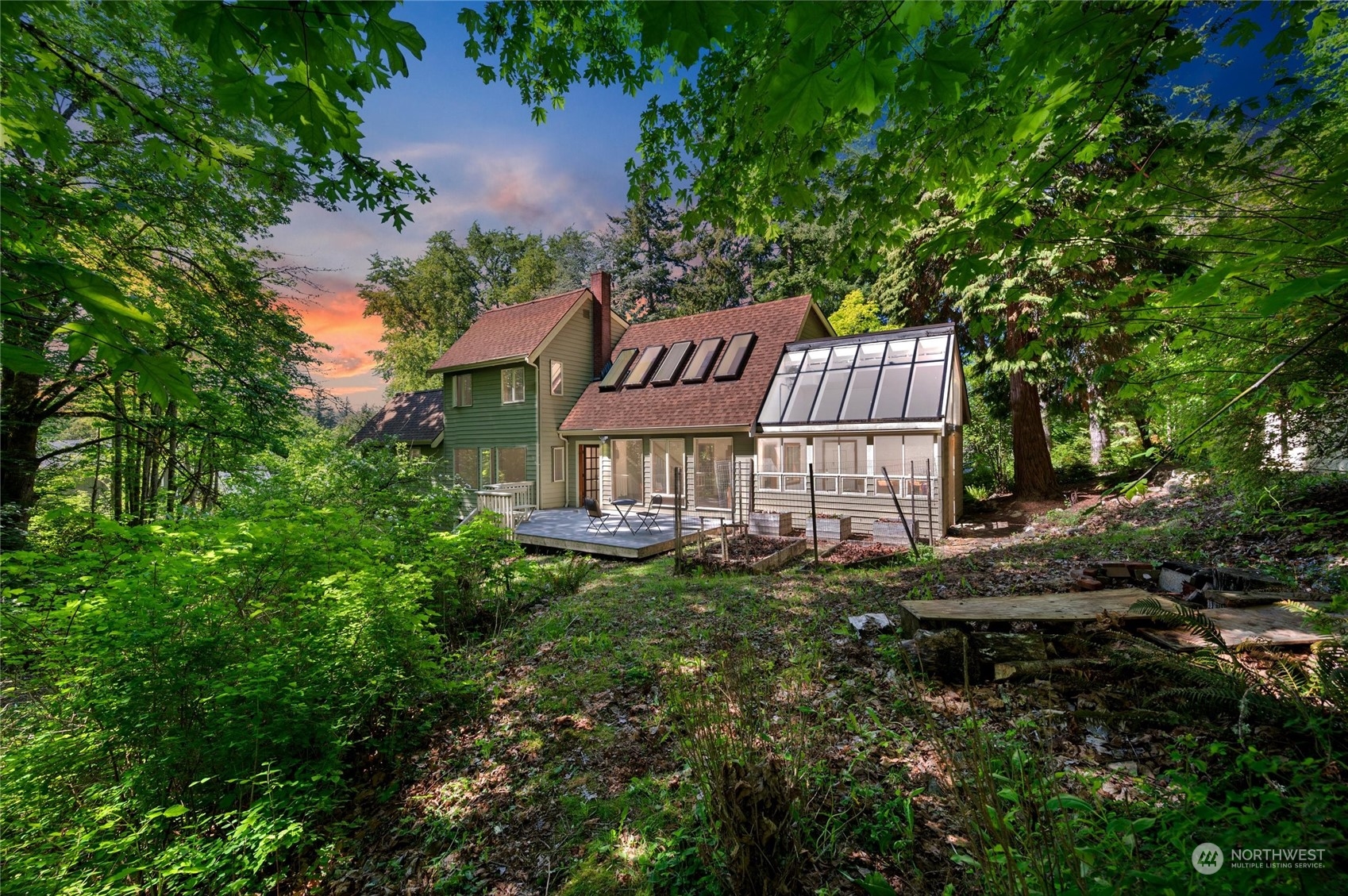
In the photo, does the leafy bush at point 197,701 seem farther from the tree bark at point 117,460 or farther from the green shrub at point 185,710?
the tree bark at point 117,460

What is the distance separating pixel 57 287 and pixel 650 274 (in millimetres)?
31310

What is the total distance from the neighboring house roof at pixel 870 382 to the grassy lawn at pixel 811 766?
22.5ft

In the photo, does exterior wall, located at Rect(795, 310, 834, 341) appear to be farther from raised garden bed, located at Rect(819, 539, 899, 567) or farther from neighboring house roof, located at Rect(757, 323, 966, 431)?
raised garden bed, located at Rect(819, 539, 899, 567)

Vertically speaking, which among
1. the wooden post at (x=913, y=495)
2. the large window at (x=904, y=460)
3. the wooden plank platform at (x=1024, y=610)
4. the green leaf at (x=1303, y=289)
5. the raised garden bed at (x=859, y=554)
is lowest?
the raised garden bed at (x=859, y=554)

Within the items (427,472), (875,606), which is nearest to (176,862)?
(875,606)

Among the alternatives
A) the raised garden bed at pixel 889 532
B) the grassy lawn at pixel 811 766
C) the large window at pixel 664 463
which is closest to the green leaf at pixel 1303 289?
the grassy lawn at pixel 811 766

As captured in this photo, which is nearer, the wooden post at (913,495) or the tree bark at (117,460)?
the tree bark at (117,460)

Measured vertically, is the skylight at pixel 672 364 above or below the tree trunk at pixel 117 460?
above

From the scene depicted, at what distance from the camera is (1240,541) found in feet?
19.1

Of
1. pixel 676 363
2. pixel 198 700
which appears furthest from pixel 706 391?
pixel 198 700

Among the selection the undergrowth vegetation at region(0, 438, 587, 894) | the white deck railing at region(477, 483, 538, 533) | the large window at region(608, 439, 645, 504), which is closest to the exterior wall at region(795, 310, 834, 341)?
the large window at region(608, 439, 645, 504)

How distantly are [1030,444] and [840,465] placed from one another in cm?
669

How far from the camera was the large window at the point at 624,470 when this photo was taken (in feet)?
52.7

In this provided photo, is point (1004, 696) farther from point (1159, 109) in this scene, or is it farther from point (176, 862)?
point (1159, 109)
